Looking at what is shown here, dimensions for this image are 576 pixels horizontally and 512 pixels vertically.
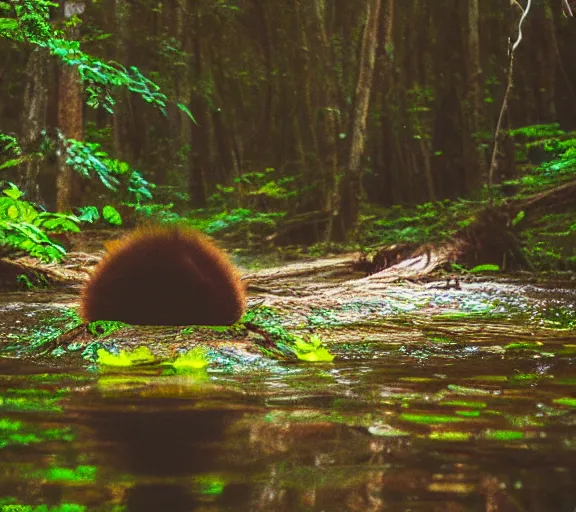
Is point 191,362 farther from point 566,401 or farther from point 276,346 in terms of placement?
point 566,401

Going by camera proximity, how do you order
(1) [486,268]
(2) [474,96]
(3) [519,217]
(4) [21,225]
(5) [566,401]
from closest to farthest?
1. (5) [566,401]
2. (4) [21,225]
3. (1) [486,268]
4. (3) [519,217]
5. (2) [474,96]

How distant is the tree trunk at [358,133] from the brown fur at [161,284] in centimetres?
728

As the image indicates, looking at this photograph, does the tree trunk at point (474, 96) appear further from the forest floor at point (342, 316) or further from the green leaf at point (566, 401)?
the green leaf at point (566, 401)

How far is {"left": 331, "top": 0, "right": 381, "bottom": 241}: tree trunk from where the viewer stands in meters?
9.96

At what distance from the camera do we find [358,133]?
1011cm

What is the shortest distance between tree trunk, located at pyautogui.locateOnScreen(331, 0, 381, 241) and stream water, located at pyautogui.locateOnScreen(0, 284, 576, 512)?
807 cm

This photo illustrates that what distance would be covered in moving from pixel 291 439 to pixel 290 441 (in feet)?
0.06

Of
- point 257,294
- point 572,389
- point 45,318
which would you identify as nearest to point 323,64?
point 257,294

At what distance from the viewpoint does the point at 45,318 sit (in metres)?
3.73

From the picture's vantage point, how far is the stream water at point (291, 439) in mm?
930

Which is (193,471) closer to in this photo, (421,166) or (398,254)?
(398,254)

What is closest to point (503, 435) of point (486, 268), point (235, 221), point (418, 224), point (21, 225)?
point (21, 225)

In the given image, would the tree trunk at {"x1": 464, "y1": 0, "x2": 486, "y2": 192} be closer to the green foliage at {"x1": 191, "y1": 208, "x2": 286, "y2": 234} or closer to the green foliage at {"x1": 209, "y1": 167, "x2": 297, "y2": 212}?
the green foliage at {"x1": 209, "y1": 167, "x2": 297, "y2": 212}

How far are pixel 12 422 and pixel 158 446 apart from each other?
42 cm
